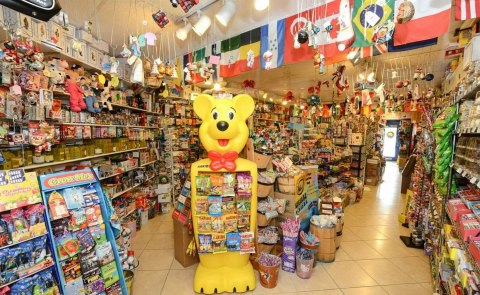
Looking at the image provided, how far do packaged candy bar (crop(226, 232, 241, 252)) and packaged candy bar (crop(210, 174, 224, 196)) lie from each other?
494mm

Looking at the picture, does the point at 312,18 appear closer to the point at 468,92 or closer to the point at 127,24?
the point at 468,92

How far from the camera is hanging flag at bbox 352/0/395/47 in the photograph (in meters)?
2.27

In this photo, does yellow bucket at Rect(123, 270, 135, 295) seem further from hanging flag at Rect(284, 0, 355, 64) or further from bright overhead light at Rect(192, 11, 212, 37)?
hanging flag at Rect(284, 0, 355, 64)

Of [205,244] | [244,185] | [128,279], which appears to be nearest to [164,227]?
[128,279]

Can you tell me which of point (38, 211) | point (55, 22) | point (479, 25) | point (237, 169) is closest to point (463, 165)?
point (479, 25)

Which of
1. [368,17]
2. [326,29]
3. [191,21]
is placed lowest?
[326,29]

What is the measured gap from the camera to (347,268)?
10.1ft

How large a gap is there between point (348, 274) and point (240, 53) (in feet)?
11.8

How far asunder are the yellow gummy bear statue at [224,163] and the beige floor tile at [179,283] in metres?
0.19

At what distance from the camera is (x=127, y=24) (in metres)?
3.57

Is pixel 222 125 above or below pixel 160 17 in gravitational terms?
below

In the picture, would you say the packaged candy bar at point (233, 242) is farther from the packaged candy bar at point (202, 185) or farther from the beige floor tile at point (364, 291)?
the beige floor tile at point (364, 291)

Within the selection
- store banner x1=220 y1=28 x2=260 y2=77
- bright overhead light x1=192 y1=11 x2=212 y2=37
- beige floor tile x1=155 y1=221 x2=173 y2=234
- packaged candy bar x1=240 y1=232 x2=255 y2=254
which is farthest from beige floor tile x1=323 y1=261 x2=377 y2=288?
bright overhead light x1=192 y1=11 x2=212 y2=37

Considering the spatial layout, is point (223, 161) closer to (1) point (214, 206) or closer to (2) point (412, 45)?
(1) point (214, 206)
